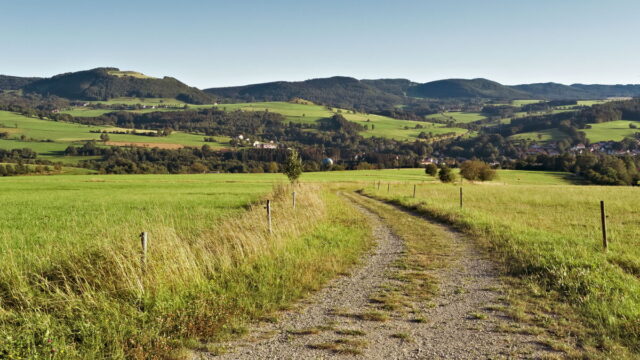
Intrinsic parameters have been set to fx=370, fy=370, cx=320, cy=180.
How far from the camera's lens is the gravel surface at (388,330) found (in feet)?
18.1

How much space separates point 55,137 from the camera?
136 meters

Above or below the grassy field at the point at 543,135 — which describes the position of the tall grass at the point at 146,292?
below

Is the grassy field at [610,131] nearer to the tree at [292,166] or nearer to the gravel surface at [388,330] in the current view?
the tree at [292,166]

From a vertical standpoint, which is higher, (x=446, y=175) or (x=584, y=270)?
(x=584, y=270)

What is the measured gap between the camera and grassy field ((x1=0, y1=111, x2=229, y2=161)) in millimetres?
115938

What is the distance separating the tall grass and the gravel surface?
64 cm

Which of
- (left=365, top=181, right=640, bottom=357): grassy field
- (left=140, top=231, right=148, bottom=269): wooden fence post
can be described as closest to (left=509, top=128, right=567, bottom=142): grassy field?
(left=365, top=181, right=640, bottom=357): grassy field

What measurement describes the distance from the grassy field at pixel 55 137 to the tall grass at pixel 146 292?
388 feet

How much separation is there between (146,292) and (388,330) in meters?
4.54

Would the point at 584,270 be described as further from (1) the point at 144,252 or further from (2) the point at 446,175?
(2) the point at 446,175

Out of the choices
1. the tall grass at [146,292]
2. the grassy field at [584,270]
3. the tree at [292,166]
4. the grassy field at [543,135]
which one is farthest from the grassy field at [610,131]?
the tall grass at [146,292]

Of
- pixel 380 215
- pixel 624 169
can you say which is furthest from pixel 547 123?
pixel 380 215

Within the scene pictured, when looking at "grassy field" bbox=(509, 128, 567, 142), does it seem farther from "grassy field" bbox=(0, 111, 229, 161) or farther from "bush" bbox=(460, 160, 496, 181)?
"grassy field" bbox=(0, 111, 229, 161)

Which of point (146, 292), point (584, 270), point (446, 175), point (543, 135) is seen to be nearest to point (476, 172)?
point (446, 175)
